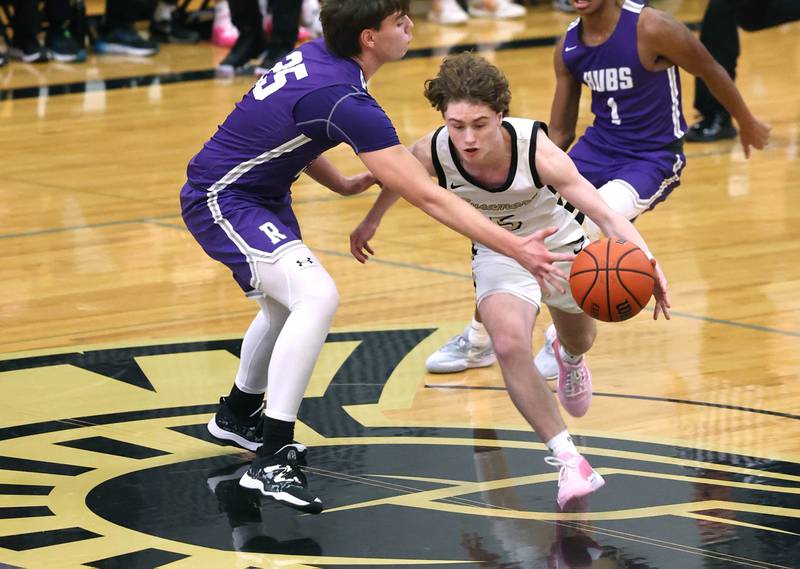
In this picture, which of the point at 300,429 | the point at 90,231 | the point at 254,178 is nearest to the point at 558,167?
the point at 254,178

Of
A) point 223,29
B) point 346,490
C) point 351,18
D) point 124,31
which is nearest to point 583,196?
point 351,18

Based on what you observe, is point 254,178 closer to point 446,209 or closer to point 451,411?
point 446,209

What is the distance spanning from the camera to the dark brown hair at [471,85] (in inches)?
180

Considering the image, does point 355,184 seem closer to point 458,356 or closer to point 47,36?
point 458,356

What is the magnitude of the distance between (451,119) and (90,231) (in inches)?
164

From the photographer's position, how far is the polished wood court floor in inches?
167

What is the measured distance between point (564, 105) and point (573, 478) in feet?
7.92

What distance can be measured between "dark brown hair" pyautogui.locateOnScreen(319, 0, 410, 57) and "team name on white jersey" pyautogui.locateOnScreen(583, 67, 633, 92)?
6.28ft

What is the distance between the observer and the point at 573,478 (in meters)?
4.49

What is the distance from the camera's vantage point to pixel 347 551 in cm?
416

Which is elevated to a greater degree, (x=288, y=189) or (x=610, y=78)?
(x=288, y=189)

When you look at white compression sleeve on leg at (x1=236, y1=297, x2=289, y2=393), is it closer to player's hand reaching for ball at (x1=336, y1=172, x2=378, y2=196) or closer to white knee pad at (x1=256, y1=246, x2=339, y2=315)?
white knee pad at (x1=256, y1=246, x2=339, y2=315)

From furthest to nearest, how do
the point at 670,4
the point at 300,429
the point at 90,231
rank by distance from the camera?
1. the point at 670,4
2. the point at 90,231
3. the point at 300,429

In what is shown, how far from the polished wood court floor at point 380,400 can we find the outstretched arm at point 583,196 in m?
0.62
